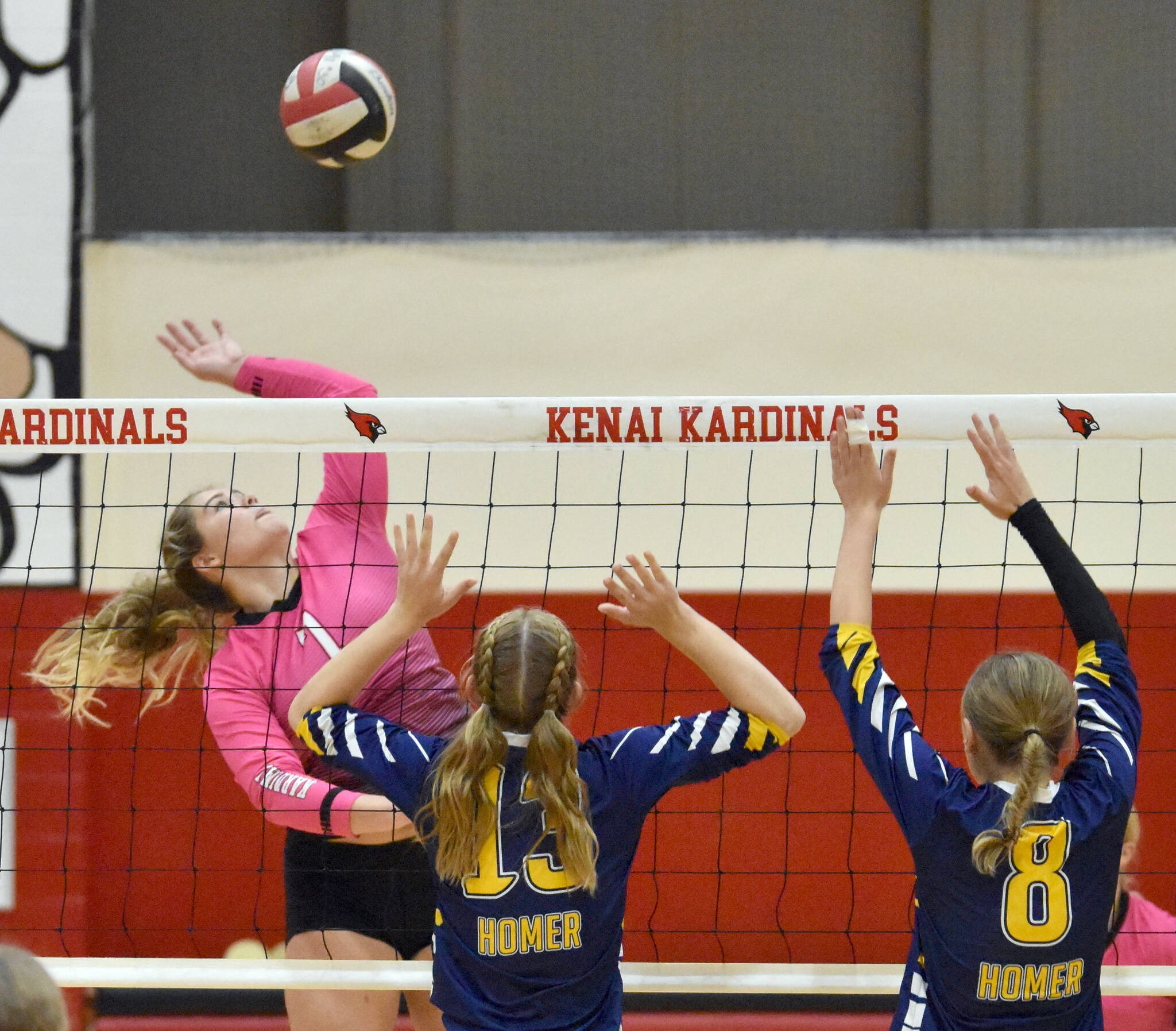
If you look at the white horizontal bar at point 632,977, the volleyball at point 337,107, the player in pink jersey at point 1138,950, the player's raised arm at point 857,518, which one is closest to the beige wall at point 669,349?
the volleyball at point 337,107

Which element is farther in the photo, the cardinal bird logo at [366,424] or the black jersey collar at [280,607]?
the black jersey collar at [280,607]

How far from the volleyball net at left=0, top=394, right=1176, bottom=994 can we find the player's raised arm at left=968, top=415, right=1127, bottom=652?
2015mm

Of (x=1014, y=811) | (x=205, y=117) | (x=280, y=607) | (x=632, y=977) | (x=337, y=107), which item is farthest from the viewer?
(x=205, y=117)

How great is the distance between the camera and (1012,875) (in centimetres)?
191

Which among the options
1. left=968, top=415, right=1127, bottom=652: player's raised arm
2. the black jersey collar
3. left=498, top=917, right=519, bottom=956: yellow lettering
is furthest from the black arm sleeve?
the black jersey collar

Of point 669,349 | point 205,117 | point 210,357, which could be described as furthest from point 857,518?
point 205,117

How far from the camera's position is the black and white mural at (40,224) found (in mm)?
4344

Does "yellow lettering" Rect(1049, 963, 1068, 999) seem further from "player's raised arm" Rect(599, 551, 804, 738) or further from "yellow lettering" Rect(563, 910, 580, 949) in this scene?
"yellow lettering" Rect(563, 910, 580, 949)

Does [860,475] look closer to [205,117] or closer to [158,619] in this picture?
[158,619]

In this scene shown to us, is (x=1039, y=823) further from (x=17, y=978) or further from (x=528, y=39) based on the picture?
(x=528, y=39)

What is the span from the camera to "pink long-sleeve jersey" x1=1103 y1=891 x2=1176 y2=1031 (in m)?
3.14

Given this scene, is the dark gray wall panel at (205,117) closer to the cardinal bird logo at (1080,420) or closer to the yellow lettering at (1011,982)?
the cardinal bird logo at (1080,420)

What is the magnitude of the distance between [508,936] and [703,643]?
61 centimetres

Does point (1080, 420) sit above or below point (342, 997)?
above
